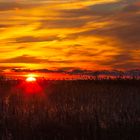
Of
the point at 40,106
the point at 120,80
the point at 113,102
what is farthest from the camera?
the point at 120,80

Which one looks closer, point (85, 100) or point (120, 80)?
point (85, 100)

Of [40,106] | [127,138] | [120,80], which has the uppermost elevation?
[120,80]

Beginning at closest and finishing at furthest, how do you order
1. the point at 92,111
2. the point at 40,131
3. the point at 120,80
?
the point at 40,131 → the point at 92,111 → the point at 120,80

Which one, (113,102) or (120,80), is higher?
(120,80)

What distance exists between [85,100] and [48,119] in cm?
771

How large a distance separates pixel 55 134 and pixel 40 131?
69 cm

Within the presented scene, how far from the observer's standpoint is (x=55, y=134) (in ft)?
51.6

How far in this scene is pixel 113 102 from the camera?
24.1 m

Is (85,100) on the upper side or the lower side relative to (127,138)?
upper

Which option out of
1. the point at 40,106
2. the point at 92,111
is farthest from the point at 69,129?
the point at 40,106

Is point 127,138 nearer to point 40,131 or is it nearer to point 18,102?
point 40,131

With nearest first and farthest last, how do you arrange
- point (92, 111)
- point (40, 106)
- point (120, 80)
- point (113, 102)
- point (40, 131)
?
point (40, 131)
point (92, 111)
point (40, 106)
point (113, 102)
point (120, 80)

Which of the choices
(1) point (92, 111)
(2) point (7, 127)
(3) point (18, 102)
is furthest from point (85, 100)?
(2) point (7, 127)

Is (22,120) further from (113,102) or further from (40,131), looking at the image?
(113,102)
